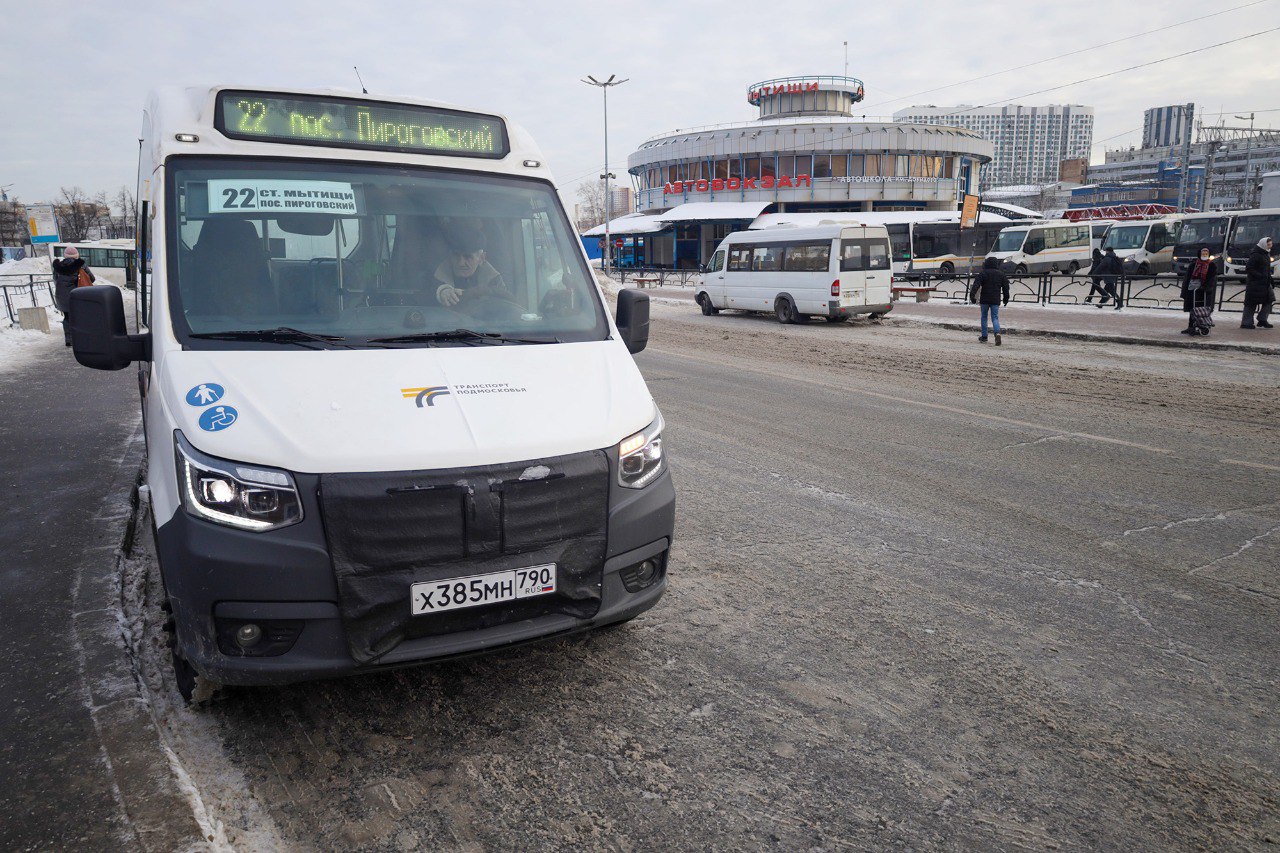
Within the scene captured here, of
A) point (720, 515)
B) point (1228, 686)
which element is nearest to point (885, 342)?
point (720, 515)

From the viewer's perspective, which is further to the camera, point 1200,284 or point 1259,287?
point 1259,287

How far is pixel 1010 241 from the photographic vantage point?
38.3 m

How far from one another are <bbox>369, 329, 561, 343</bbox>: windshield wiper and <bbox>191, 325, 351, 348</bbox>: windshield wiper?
0.51ft

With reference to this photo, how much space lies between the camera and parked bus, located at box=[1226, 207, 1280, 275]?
2833 cm

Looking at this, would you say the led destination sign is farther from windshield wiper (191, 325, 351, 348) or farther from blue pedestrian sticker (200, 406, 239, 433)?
blue pedestrian sticker (200, 406, 239, 433)

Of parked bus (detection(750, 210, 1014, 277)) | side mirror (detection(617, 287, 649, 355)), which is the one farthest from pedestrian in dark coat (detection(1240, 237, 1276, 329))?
parked bus (detection(750, 210, 1014, 277))

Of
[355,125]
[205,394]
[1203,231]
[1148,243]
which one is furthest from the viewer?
[1148,243]

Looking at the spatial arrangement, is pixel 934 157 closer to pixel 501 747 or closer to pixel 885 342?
pixel 885 342

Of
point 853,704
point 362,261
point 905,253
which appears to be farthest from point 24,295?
point 905,253

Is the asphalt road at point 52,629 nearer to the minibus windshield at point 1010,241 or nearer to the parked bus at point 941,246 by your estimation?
the minibus windshield at point 1010,241

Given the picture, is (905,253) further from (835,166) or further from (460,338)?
(460,338)

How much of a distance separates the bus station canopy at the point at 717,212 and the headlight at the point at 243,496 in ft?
191

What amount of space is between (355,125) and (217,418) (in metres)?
1.83

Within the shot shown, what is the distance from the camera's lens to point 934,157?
64938 millimetres
